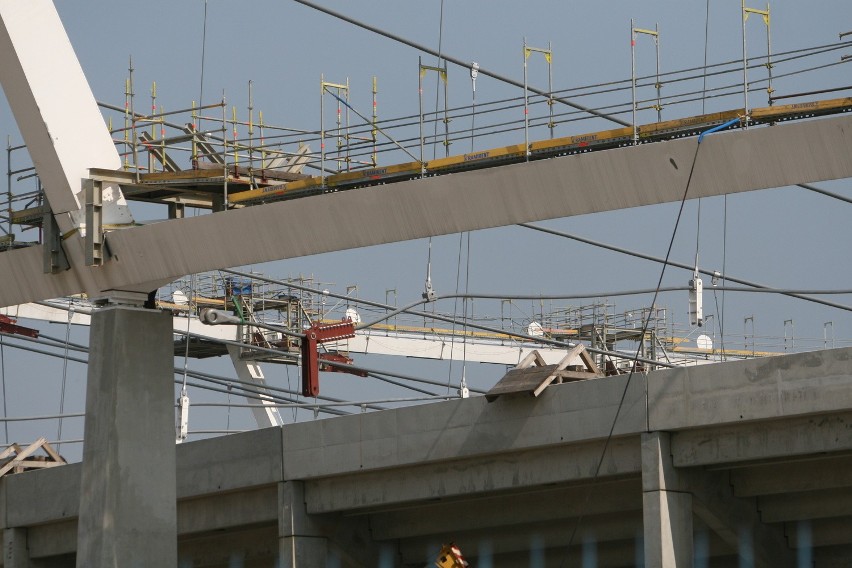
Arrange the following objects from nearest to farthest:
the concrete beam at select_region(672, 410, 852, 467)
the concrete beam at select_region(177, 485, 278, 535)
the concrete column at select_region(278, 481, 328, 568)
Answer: the concrete beam at select_region(672, 410, 852, 467)
the concrete column at select_region(278, 481, 328, 568)
the concrete beam at select_region(177, 485, 278, 535)

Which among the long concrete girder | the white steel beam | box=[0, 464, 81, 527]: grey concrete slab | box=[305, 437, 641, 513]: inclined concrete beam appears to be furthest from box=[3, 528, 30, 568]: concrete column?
the white steel beam

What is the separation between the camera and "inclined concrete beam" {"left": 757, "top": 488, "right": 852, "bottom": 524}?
28.3 meters

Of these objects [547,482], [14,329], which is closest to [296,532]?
[547,482]

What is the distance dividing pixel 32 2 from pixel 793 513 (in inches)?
636

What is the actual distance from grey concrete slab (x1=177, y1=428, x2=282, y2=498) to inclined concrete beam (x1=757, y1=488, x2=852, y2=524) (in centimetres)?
1018

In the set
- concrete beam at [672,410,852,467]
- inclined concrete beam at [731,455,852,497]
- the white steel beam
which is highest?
the white steel beam

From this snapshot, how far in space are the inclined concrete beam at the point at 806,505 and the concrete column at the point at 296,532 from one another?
944cm

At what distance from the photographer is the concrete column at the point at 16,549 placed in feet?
125

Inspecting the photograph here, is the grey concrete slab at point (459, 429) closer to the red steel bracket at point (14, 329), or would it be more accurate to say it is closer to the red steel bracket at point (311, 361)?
the red steel bracket at point (311, 361)

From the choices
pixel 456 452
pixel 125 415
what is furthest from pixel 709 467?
pixel 125 415

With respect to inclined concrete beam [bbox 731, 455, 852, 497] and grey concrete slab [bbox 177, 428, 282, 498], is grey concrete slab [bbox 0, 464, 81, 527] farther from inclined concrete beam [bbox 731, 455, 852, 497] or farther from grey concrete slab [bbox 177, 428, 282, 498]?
inclined concrete beam [bbox 731, 455, 852, 497]

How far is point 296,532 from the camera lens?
1305 inches

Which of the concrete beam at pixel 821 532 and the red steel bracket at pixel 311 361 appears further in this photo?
the concrete beam at pixel 821 532

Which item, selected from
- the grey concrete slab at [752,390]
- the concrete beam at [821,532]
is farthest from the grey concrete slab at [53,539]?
the concrete beam at [821,532]
